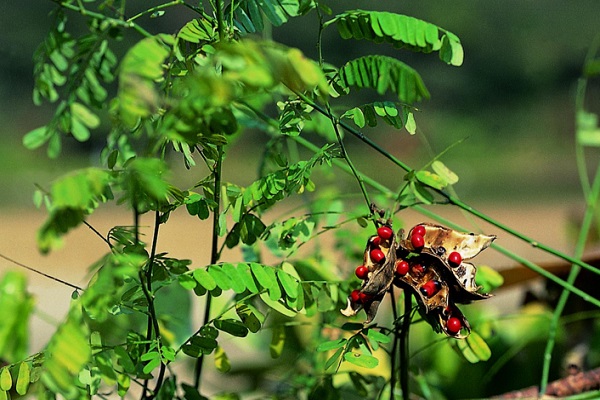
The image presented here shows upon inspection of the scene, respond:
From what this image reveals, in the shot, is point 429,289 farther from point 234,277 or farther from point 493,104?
point 493,104

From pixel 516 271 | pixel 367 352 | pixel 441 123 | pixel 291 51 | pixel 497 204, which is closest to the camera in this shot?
pixel 291 51

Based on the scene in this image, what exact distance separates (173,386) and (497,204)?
7.02ft

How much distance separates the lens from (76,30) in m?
2.08

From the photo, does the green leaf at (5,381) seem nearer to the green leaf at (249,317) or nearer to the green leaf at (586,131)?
the green leaf at (249,317)

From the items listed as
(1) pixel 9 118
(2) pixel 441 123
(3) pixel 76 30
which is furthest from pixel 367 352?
(1) pixel 9 118

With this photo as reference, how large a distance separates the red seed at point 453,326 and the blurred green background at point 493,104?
2047 mm

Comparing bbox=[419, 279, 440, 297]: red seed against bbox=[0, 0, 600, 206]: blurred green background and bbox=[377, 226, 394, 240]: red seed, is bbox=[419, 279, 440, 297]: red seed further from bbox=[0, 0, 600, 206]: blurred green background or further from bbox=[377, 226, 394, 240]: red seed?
bbox=[0, 0, 600, 206]: blurred green background

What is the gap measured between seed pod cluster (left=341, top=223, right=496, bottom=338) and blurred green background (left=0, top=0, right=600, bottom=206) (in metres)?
2.04

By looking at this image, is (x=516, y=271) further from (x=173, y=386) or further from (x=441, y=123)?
(x=441, y=123)

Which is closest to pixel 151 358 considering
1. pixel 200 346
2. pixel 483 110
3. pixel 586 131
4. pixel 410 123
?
pixel 200 346

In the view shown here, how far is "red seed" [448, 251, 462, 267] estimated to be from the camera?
0.27 meters

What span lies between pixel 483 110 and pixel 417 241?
257cm

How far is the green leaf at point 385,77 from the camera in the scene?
239 mm

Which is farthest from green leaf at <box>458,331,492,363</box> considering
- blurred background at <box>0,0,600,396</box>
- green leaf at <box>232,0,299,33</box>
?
blurred background at <box>0,0,600,396</box>
